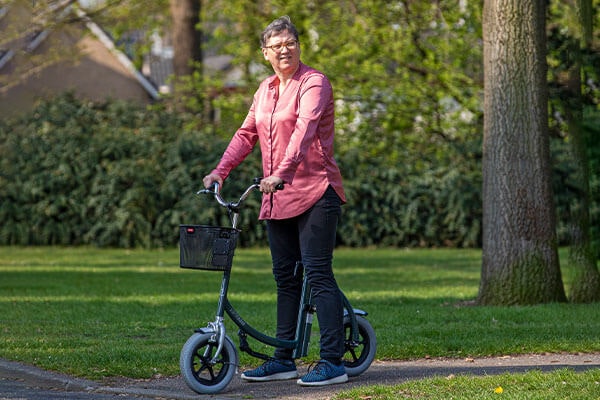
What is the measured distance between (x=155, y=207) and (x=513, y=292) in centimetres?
1099

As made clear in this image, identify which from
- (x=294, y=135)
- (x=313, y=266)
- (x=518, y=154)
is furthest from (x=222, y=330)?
(x=518, y=154)

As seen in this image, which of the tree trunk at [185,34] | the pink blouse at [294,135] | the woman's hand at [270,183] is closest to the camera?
the woman's hand at [270,183]

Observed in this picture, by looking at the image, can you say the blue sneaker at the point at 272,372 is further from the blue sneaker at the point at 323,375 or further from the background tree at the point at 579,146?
the background tree at the point at 579,146

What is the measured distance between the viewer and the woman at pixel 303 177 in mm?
6133

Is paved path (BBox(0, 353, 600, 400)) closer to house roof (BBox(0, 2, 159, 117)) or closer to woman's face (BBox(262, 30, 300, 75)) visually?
woman's face (BBox(262, 30, 300, 75))

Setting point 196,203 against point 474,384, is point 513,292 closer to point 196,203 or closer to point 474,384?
point 474,384

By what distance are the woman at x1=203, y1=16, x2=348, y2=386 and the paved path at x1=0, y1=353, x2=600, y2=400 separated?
24 centimetres

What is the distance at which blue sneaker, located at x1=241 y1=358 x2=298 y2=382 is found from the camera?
6.51 meters

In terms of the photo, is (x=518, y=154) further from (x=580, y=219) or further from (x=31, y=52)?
(x=31, y=52)

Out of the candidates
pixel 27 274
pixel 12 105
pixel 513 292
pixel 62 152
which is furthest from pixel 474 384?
pixel 62 152

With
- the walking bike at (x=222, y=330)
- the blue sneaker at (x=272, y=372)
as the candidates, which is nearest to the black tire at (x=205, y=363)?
the walking bike at (x=222, y=330)

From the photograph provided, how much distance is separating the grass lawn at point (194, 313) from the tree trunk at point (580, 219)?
42 centimetres

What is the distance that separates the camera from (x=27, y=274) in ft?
48.2

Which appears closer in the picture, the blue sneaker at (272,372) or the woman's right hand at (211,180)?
the woman's right hand at (211,180)
